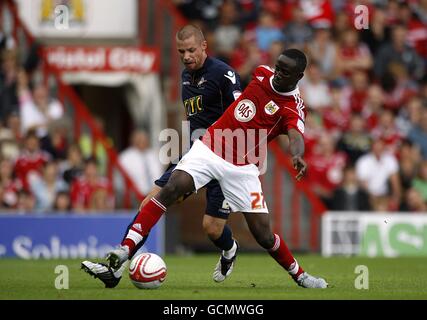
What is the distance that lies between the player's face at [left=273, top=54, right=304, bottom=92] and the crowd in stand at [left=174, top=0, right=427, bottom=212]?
895 cm

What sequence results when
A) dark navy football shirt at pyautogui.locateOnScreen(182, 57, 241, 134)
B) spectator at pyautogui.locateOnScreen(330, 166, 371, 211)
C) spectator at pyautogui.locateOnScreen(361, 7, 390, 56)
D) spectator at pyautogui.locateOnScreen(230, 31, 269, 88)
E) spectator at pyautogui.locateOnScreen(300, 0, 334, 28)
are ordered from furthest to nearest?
spectator at pyautogui.locateOnScreen(361, 7, 390, 56) → spectator at pyautogui.locateOnScreen(300, 0, 334, 28) → spectator at pyautogui.locateOnScreen(230, 31, 269, 88) → spectator at pyautogui.locateOnScreen(330, 166, 371, 211) → dark navy football shirt at pyautogui.locateOnScreen(182, 57, 241, 134)

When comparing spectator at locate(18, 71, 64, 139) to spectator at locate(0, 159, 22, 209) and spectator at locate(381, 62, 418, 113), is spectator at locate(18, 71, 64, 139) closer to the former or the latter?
spectator at locate(0, 159, 22, 209)

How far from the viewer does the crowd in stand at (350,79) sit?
19.6 meters

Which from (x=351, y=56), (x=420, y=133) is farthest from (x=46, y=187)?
(x=420, y=133)

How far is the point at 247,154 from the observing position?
33.6 ft

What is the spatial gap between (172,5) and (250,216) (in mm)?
11867

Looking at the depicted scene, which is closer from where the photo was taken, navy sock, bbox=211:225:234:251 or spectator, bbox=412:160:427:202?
navy sock, bbox=211:225:234:251

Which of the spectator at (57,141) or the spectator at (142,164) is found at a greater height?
the spectator at (57,141)

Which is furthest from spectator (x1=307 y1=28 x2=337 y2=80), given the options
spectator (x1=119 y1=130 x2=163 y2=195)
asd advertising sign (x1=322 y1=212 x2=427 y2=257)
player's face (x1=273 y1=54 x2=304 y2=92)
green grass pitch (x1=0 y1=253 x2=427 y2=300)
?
player's face (x1=273 y1=54 x2=304 y2=92)

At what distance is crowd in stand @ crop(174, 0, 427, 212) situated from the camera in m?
19.6

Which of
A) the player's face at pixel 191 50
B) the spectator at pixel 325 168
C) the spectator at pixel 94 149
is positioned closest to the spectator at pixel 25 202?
the spectator at pixel 94 149

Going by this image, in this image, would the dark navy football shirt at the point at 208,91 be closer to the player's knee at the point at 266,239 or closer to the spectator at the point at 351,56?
the player's knee at the point at 266,239

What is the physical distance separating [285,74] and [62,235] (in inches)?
319
